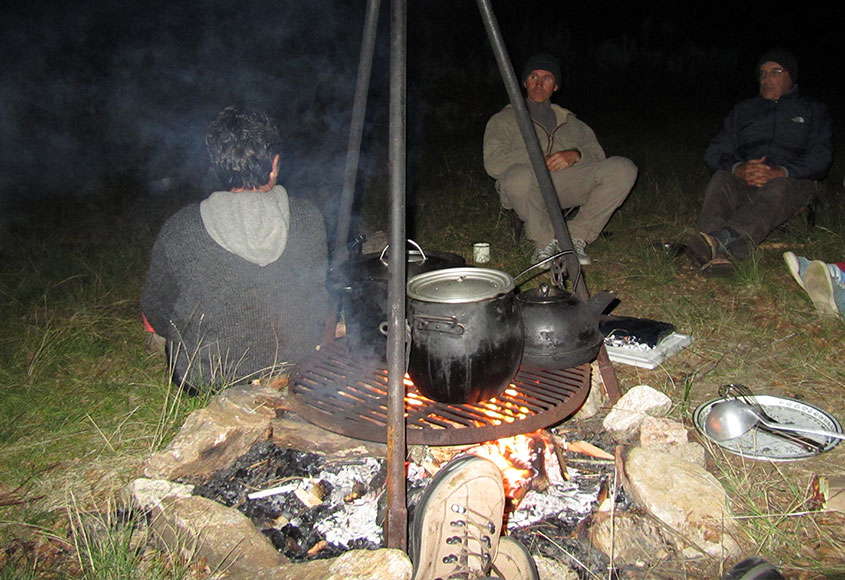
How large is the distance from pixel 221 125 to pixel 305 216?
560mm

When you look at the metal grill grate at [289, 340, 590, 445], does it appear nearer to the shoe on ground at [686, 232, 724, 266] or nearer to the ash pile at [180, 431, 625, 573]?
the ash pile at [180, 431, 625, 573]

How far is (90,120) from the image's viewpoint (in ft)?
33.5

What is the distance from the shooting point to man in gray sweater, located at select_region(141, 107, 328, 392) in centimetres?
267

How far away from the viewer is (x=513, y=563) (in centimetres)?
190

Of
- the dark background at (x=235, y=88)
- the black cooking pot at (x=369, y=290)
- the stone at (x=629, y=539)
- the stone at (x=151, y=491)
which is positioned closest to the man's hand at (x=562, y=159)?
the black cooking pot at (x=369, y=290)

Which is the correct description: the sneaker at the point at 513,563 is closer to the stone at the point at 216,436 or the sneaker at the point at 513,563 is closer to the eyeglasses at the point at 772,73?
the stone at the point at 216,436

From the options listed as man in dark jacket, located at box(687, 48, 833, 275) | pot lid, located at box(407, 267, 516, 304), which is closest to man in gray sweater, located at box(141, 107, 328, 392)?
pot lid, located at box(407, 267, 516, 304)

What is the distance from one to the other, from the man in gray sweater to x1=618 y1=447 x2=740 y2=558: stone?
167 cm

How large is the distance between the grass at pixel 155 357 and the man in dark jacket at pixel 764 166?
27 centimetres

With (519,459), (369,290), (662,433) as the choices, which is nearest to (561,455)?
(519,459)

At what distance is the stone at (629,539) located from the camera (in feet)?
6.82

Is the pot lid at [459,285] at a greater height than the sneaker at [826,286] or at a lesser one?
greater

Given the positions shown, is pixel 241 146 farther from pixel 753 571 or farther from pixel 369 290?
pixel 753 571

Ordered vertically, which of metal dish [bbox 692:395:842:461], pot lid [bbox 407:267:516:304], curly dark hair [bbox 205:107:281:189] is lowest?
metal dish [bbox 692:395:842:461]
